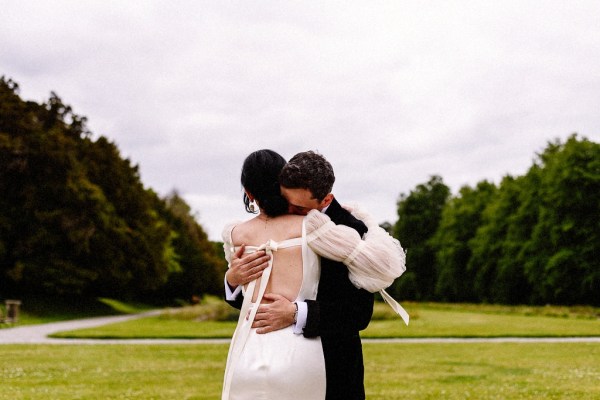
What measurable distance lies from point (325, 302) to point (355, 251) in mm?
291

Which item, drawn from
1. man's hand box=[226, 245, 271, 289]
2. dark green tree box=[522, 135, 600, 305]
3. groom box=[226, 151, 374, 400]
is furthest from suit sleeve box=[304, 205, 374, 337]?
dark green tree box=[522, 135, 600, 305]

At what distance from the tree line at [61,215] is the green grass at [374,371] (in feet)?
59.2

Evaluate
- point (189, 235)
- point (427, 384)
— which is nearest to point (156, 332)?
point (427, 384)

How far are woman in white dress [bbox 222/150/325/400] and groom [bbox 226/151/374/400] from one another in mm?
48

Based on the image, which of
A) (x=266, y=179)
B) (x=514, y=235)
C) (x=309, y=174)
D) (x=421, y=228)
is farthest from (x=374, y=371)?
(x=421, y=228)

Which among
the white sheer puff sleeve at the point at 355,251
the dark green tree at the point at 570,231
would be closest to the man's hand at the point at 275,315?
the white sheer puff sleeve at the point at 355,251

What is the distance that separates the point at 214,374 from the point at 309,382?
→ 9.11 meters

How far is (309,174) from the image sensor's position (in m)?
3.06

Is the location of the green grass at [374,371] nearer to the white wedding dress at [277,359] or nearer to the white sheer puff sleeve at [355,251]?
the white wedding dress at [277,359]

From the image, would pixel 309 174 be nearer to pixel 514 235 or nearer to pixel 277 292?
pixel 277 292

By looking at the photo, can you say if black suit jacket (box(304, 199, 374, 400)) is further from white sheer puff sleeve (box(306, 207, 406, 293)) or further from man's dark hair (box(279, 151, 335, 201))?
man's dark hair (box(279, 151, 335, 201))

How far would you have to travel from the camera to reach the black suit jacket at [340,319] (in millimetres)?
3252

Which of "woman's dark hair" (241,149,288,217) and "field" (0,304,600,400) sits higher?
"woman's dark hair" (241,149,288,217)

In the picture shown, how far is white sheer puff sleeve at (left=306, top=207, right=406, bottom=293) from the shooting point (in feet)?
10.3
